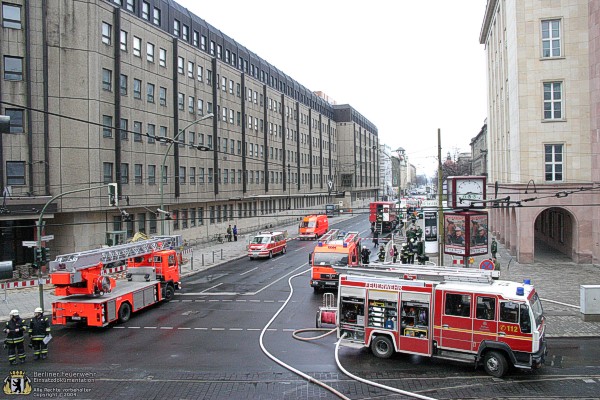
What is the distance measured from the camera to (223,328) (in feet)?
61.7

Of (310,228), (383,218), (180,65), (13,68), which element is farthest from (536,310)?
(310,228)

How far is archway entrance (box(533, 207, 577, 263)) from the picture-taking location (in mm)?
35562

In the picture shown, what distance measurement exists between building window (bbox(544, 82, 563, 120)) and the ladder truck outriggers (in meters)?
26.6

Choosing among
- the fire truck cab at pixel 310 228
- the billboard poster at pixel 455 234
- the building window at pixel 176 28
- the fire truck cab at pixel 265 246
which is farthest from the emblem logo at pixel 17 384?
the fire truck cab at pixel 310 228

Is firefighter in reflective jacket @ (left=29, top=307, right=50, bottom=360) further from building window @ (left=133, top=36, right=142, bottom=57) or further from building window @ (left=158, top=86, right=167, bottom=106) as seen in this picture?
building window @ (left=158, top=86, right=167, bottom=106)

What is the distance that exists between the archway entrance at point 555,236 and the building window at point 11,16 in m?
36.9

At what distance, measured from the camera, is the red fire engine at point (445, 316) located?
43.6 ft

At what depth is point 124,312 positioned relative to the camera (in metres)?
20.4

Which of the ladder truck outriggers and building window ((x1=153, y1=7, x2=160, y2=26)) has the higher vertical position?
building window ((x1=153, y1=7, x2=160, y2=26))

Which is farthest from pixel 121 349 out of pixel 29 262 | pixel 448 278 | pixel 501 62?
pixel 501 62

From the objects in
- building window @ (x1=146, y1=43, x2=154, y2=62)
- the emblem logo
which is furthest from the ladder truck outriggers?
building window @ (x1=146, y1=43, x2=154, y2=62)

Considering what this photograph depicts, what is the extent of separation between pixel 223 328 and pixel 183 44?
34997 mm

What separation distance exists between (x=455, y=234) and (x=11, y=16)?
29891mm

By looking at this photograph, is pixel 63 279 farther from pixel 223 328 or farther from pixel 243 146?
pixel 243 146
